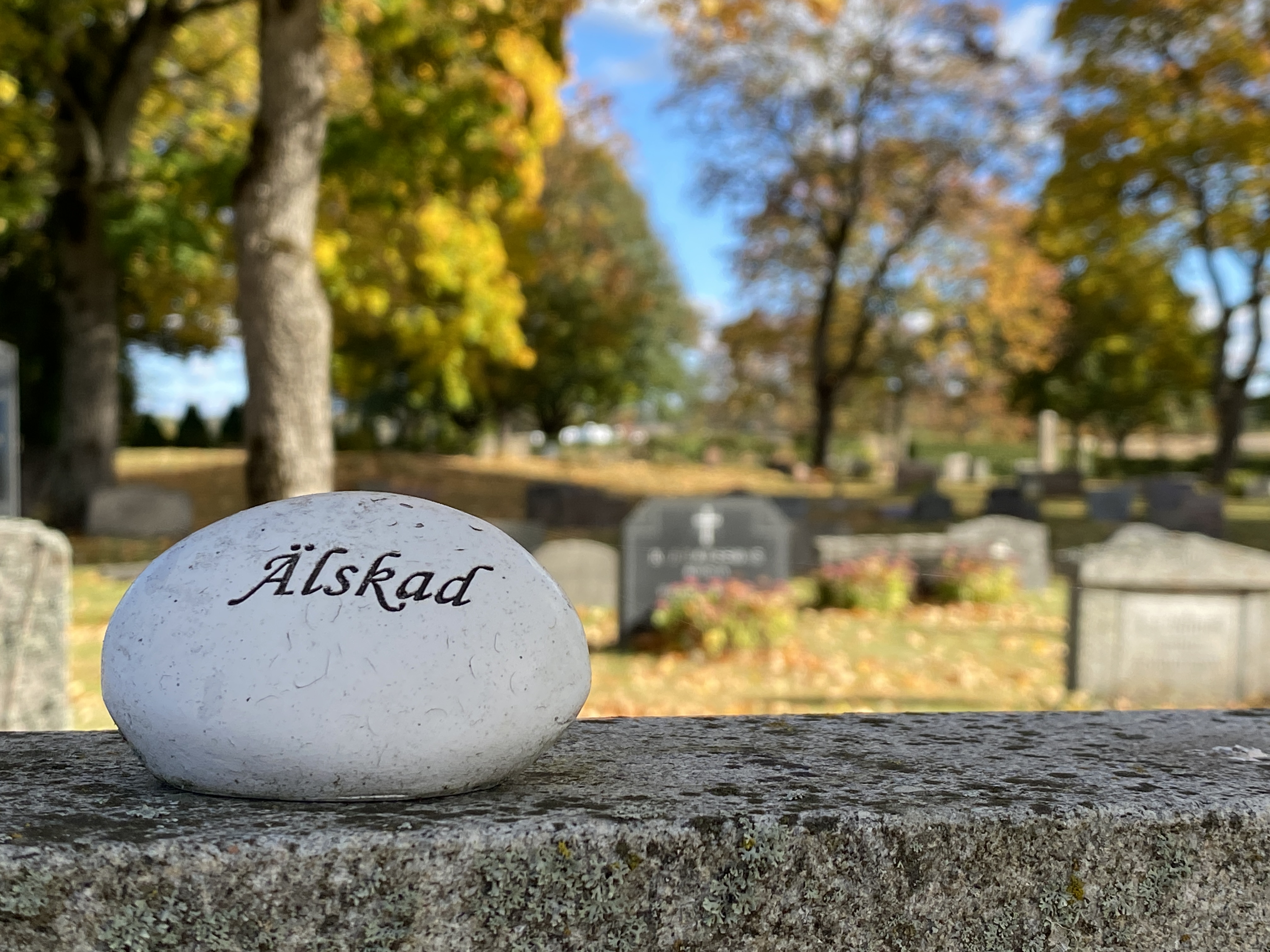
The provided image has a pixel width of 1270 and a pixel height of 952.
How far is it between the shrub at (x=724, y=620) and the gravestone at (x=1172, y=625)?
87.5 inches

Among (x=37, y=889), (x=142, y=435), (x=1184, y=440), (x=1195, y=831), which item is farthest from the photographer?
(x=1184, y=440)

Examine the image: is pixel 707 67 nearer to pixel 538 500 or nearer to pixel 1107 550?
pixel 538 500

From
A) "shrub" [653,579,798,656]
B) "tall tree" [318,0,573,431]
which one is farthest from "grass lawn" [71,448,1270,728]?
"tall tree" [318,0,573,431]

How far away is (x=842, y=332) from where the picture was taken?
3341cm

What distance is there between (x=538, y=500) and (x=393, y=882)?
54.6ft

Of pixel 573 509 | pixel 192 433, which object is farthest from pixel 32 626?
pixel 192 433

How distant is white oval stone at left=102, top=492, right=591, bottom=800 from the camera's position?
204cm

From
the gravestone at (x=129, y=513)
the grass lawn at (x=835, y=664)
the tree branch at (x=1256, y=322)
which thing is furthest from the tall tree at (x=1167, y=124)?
the gravestone at (x=129, y=513)

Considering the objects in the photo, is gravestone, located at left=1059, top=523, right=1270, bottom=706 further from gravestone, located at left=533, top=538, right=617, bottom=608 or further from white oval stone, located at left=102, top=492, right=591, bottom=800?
white oval stone, located at left=102, top=492, right=591, bottom=800

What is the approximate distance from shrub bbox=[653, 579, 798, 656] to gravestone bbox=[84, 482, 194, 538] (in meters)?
9.30

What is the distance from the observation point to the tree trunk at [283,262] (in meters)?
8.68

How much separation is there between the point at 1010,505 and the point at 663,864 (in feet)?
62.1

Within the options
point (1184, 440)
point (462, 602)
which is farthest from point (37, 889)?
point (1184, 440)

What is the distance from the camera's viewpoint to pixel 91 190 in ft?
48.4
